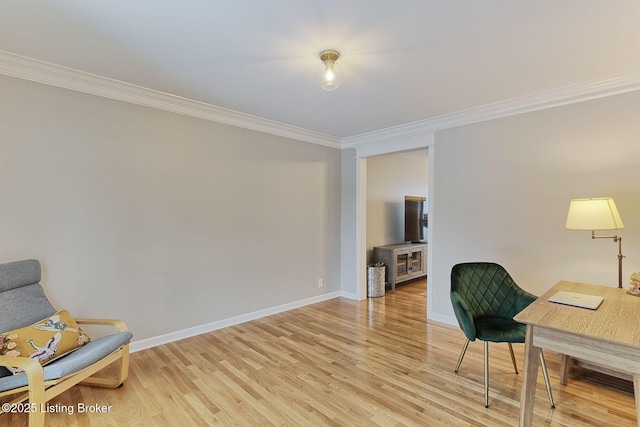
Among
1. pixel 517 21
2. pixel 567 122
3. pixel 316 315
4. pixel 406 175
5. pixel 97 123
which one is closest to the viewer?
pixel 517 21

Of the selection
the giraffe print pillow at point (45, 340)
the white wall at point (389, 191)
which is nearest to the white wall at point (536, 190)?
the white wall at point (389, 191)

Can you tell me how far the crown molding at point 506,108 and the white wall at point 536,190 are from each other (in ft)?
0.22

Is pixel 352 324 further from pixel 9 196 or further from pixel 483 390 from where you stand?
pixel 9 196

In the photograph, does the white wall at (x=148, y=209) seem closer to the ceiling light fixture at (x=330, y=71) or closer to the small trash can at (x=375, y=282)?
the small trash can at (x=375, y=282)

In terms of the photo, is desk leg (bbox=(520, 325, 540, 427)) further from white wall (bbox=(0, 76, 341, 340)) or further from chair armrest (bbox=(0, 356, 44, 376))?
white wall (bbox=(0, 76, 341, 340))

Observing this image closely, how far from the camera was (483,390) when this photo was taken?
7.64 ft

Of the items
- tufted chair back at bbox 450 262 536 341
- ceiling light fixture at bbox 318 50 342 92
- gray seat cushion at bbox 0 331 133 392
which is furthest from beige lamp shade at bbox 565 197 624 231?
gray seat cushion at bbox 0 331 133 392

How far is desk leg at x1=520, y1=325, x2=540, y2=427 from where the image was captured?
1.77 m

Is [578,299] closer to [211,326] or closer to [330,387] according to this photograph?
[330,387]

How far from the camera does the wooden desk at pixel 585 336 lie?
148cm

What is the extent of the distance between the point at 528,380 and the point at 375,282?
3.18 meters

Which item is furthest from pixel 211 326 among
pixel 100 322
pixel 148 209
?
pixel 148 209

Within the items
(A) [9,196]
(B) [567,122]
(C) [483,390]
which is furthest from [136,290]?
(B) [567,122]

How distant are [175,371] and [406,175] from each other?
5170 mm
